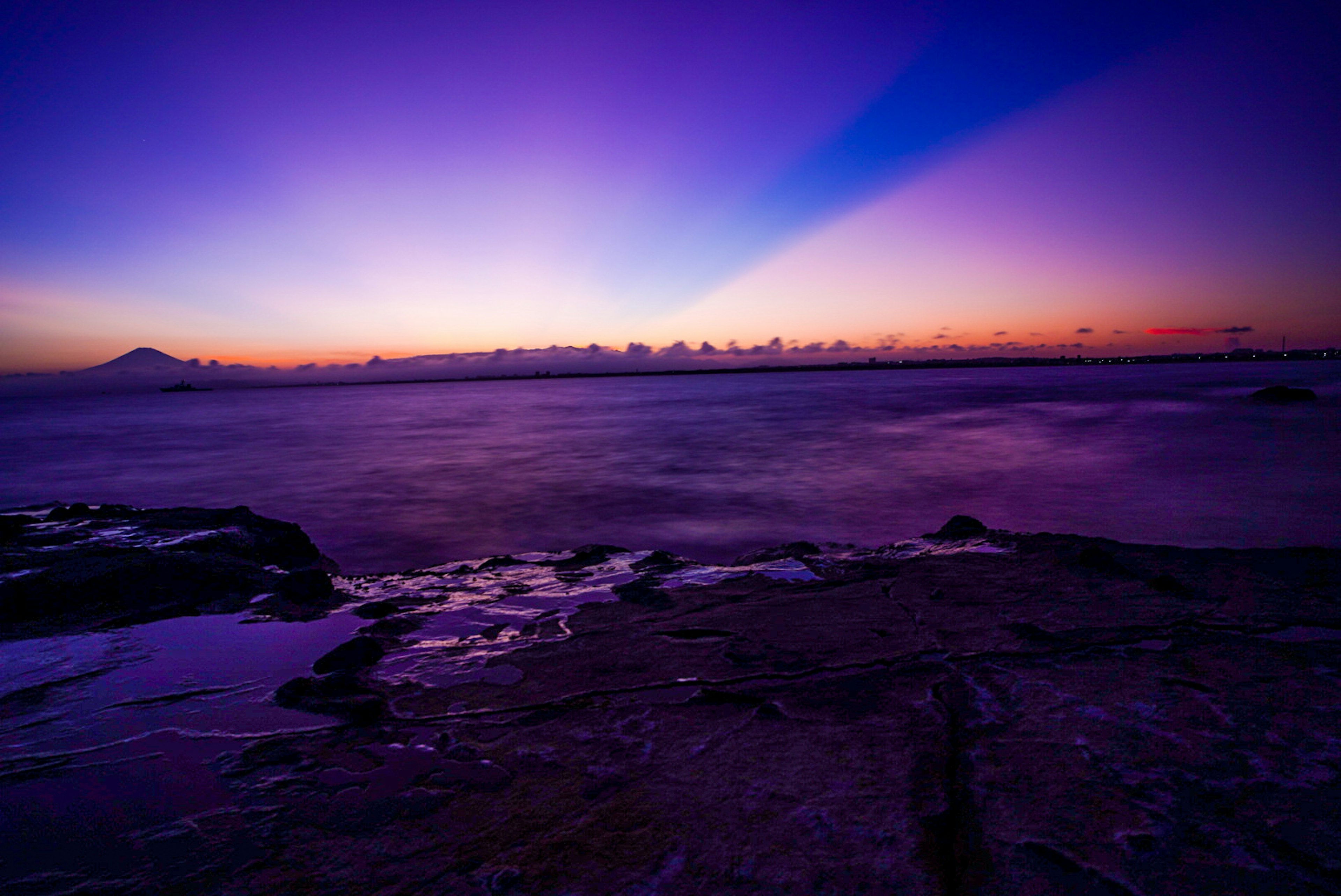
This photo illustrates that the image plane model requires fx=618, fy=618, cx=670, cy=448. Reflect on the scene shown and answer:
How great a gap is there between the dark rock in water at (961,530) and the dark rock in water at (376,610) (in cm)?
447

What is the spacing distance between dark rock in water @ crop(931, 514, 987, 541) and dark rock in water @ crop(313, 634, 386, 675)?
4582 millimetres

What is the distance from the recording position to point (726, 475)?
12133 mm

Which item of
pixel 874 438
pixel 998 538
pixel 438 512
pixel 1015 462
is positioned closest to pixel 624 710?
pixel 998 538

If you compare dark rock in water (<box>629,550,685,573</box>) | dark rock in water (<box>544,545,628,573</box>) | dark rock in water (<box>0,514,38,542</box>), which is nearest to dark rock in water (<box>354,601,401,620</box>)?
dark rock in water (<box>544,545,628,573</box>)

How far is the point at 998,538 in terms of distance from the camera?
16.8 feet

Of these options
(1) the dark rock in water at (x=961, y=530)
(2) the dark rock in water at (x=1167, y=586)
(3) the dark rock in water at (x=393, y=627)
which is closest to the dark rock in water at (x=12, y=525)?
(3) the dark rock in water at (x=393, y=627)

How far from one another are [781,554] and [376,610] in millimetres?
3011

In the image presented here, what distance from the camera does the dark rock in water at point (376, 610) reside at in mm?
3783

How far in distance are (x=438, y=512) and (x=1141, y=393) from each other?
42939 millimetres

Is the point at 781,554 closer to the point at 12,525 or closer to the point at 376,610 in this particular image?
the point at 376,610

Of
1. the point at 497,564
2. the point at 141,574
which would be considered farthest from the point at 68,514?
the point at 497,564

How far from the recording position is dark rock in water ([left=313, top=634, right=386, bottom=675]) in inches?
118

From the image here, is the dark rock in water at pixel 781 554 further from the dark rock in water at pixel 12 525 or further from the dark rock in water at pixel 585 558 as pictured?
the dark rock in water at pixel 12 525

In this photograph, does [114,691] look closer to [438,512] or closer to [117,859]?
[117,859]
